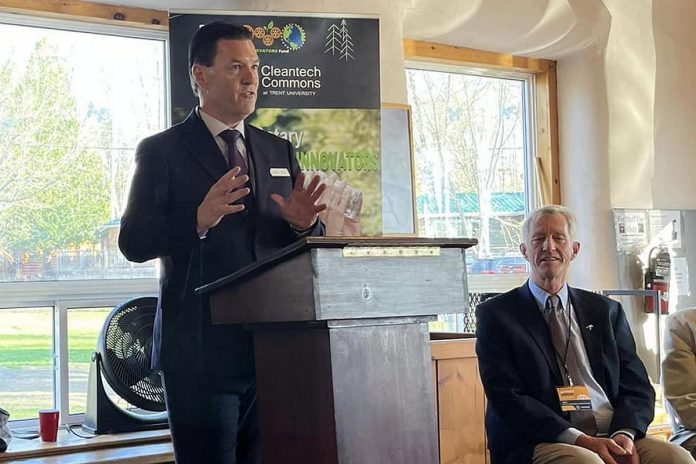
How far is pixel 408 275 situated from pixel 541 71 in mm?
3815

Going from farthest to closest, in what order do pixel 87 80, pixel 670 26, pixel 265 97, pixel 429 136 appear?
pixel 670 26 → pixel 429 136 → pixel 87 80 → pixel 265 97

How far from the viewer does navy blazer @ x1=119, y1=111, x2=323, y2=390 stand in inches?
64.3

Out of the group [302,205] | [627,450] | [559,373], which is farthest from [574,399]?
[302,205]

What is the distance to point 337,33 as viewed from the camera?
3318 millimetres

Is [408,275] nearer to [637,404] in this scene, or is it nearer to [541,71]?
[637,404]

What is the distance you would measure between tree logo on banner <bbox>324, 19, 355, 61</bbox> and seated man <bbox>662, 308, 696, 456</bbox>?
5.15ft

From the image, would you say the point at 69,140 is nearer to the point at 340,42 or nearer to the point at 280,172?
the point at 340,42

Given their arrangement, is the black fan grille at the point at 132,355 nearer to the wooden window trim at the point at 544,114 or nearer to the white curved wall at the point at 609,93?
the white curved wall at the point at 609,93

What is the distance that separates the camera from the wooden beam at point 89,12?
11.3 ft

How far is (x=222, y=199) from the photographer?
1536mm

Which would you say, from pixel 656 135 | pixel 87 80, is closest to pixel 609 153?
pixel 656 135

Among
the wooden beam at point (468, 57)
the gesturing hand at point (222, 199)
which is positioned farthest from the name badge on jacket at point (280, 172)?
the wooden beam at point (468, 57)

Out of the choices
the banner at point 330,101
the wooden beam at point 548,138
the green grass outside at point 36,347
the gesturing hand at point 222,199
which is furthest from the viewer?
the wooden beam at point 548,138

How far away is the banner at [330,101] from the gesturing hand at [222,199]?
156 cm
